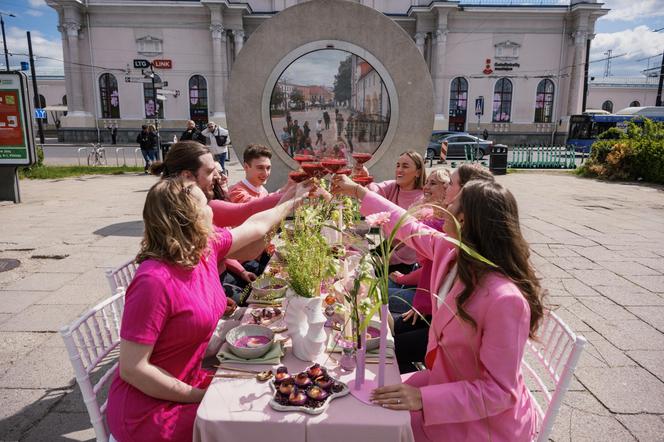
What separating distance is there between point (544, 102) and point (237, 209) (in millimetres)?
33674

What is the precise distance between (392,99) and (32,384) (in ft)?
16.8

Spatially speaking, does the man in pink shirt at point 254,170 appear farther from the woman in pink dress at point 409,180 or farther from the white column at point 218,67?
the white column at point 218,67

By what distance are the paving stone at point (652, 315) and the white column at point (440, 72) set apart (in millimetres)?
27633

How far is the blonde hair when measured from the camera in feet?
5.34

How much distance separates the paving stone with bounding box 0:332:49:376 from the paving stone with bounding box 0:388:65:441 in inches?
15.3

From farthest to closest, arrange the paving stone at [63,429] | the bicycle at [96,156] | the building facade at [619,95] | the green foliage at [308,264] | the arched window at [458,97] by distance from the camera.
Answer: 1. the building facade at [619,95]
2. the arched window at [458,97]
3. the bicycle at [96,156]
4. the paving stone at [63,429]
5. the green foliage at [308,264]

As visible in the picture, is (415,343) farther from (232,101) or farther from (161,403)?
(232,101)

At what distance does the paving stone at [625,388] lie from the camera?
8.71 ft

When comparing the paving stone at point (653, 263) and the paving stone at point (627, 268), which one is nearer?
the paving stone at point (627, 268)

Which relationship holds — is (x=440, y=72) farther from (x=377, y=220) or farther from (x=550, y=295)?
(x=377, y=220)

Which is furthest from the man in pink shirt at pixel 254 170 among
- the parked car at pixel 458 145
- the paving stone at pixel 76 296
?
the parked car at pixel 458 145

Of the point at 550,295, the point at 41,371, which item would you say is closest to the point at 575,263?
the point at 550,295

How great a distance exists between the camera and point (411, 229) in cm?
229

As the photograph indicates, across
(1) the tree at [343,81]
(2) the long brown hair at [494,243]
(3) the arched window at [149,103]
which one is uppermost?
(3) the arched window at [149,103]
